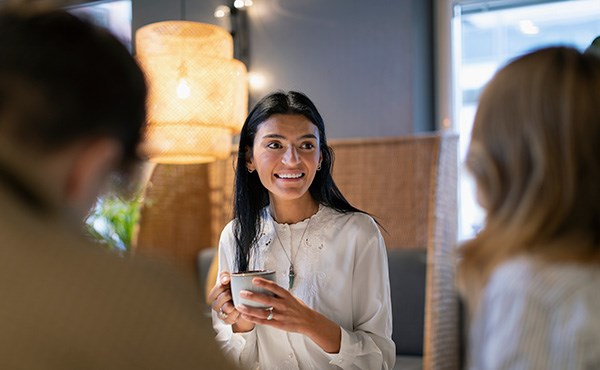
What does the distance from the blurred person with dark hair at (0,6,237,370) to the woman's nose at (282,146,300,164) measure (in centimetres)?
108

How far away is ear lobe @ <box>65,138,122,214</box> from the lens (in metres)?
0.60

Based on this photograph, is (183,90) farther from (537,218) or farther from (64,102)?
(64,102)

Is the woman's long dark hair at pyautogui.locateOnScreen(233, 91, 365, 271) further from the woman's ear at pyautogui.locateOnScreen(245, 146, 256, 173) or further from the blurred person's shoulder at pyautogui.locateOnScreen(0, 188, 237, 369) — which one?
the blurred person's shoulder at pyautogui.locateOnScreen(0, 188, 237, 369)

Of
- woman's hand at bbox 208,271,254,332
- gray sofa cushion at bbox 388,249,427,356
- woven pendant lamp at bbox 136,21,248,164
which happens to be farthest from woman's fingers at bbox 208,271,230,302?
gray sofa cushion at bbox 388,249,427,356

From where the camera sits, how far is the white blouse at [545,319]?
0.75 meters

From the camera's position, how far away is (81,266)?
55cm

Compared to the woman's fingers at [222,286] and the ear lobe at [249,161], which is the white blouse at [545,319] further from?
the ear lobe at [249,161]

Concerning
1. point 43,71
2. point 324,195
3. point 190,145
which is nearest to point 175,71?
point 190,145

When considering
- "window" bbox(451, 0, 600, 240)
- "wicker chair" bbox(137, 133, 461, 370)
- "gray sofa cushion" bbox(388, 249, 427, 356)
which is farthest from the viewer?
"window" bbox(451, 0, 600, 240)

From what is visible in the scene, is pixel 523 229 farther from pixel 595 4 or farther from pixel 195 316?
pixel 595 4

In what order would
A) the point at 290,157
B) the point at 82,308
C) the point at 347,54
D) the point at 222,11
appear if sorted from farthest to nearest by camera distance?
the point at 222,11 → the point at 347,54 → the point at 290,157 → the point at 82,308

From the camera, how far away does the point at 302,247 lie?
5.84ft

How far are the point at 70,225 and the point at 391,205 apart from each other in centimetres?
259

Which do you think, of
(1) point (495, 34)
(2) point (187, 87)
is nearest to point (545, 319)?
(2) point (187, 87)
